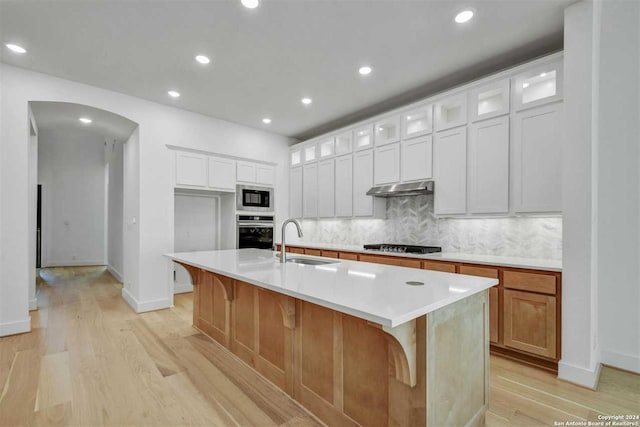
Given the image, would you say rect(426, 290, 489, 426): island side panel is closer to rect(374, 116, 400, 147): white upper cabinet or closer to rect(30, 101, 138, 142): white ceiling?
rect(374, 116, 400, 147): white upper cabinet

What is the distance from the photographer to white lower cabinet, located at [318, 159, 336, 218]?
5.02 meters

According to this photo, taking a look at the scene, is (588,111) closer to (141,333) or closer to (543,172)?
(543,172)

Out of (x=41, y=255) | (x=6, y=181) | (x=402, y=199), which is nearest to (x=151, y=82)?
(x=6, y=181)

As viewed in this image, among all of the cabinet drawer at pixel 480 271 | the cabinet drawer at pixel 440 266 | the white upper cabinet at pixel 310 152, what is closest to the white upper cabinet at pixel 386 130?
the white upper cabinet at pixel 310 152

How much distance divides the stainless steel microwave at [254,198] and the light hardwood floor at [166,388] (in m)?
2.37

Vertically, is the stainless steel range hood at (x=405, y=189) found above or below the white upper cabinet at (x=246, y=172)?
below

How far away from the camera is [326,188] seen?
16.8 ft

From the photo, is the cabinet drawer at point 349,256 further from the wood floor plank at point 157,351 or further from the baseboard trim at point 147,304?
the baseboard trim at point 147,304

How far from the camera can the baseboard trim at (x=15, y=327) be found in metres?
3.18

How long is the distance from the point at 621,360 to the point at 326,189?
3.90 m

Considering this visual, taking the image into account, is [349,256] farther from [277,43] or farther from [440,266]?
[277,43]

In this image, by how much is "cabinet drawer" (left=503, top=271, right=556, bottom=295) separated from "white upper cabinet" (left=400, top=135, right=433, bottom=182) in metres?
1.44

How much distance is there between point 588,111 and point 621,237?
1.21 meters

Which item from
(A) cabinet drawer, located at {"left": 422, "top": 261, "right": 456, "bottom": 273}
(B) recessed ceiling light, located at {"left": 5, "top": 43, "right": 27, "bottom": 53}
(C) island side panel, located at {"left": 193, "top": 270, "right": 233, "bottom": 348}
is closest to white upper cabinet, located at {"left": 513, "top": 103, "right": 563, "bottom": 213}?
(A) cabinet drawer, located at {"left": 422, "top": 261, "right": 456, "bottom": 273}
